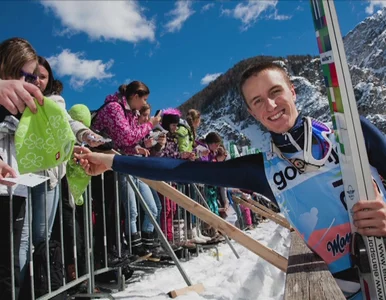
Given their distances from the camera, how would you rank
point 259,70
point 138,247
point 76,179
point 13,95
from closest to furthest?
point 13,95 < point 259,70 < point 76,179 < point 138,247

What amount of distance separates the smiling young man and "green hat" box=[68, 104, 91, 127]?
1602 millimetres

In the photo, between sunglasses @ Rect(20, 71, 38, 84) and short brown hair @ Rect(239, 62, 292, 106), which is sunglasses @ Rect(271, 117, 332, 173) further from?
sunglasses @ Rect(20, 71, 38, 84)

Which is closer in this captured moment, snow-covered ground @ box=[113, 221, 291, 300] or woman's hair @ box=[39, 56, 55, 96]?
woman's hair @ box=[39, 56, 55, 96]

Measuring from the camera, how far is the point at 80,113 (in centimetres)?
379

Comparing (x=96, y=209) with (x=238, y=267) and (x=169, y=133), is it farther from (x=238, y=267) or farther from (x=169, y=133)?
(x=169, y=133)

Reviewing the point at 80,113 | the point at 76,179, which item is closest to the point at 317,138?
the point at 76,179

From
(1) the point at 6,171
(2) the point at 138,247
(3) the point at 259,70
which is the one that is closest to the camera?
(1) the point at 6,171

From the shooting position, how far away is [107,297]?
3355 mm

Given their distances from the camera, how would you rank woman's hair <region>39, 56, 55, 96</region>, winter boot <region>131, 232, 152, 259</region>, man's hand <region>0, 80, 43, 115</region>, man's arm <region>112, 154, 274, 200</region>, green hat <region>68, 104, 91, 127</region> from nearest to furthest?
man's hand <region>0, 80, 43, 115</region>, man's arm <region>112, 154, 274, 200</region>, woman's hair <region>39, 56, 55, 96</region>, green hat <region>68, 104, 91, 127</region>, winter boot <region>131, 232, 152, 259</region>

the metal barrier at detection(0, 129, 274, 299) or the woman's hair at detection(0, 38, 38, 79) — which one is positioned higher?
the woman's hair at detection(0, 38, 38, 79)

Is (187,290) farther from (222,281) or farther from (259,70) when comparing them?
(259,70)

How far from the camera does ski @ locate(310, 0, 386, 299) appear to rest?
1.35m

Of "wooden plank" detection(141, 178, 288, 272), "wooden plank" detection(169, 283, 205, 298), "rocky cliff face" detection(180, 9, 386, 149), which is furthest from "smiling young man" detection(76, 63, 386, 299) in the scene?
"rocky cliff face" detection(180, 9, 386, 149)

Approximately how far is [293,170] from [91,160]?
1.38 meters
